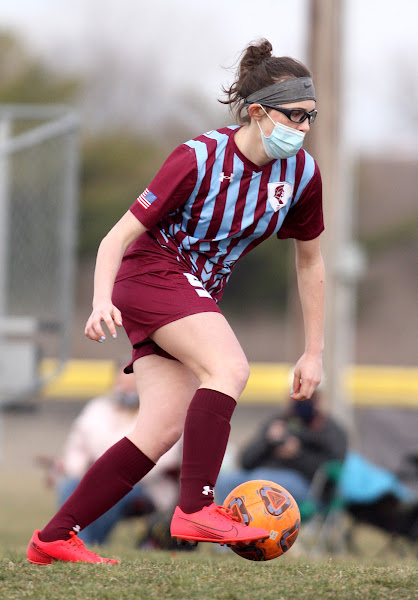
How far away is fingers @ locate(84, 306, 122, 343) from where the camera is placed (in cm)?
322

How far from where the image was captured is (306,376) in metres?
3.82

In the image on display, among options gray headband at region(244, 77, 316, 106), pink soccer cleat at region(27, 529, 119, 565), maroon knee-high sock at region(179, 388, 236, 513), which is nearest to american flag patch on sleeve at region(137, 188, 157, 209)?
gray headband at region(244, 77, 316, 106)

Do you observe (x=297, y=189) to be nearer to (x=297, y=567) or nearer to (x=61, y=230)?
(x=297, y=567)

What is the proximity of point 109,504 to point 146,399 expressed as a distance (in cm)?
41

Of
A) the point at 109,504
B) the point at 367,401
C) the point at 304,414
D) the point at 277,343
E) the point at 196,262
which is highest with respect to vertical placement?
the point at 196,262

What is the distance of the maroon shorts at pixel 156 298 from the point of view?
11.5 feet

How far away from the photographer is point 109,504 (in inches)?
144

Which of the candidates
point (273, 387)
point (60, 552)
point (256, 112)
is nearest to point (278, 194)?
point (256, 112)

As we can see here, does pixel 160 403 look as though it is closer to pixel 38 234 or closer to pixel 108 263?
pixel 108 263

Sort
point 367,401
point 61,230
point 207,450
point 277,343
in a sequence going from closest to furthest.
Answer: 1. point 207,450
2. point 61,230
3. point 367,401
4. point 277,343

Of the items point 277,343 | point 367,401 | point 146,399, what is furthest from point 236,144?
point 277,343

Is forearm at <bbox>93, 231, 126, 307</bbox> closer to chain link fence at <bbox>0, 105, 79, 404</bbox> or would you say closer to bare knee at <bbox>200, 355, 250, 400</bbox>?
bare knee at <bbox>200, 355, 250, 400</bbox>

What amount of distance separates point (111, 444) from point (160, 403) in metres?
3.55

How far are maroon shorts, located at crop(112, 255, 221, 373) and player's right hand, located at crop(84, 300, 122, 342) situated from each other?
0.27m
